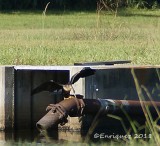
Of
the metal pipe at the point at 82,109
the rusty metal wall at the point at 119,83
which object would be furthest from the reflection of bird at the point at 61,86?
the rusty metal wall at the point at 119,83

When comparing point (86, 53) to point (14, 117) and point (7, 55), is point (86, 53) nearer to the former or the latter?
point (7, 55)

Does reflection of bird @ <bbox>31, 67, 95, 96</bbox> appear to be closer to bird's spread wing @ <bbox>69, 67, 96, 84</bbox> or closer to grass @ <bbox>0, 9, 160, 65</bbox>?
bird's spread wing @ <bbox>69, 67, 96, 84</bbox>

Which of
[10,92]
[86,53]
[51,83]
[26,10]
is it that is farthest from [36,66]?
[26,10]

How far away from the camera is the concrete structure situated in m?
13.2

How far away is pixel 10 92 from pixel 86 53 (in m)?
3.33

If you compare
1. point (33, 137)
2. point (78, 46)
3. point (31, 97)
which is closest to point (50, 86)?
point (33, 137)

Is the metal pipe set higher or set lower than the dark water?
higher

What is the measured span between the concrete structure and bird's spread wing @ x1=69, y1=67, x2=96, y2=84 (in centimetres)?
67

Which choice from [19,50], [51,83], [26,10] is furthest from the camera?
[26,10]

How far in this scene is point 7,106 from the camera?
43.5ft

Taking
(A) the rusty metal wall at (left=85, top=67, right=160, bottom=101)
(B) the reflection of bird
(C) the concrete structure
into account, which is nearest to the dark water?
(C) the concrete structure

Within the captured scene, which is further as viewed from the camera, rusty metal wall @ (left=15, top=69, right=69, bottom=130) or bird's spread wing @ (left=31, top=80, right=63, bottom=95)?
rusty metal wall @ (left=15, top=69, right=69, bottom=130)

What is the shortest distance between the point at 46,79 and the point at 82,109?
2.37 meters

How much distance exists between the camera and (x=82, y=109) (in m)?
11.4
